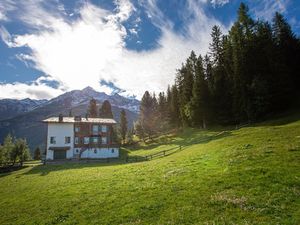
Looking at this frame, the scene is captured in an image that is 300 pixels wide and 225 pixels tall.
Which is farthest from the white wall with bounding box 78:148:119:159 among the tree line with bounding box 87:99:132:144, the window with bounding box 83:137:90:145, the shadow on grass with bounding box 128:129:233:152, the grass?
the grass

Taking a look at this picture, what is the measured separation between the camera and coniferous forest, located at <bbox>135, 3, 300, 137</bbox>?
2256 inches

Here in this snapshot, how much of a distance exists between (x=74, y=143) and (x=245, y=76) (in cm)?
5152

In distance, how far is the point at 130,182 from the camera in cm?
2220

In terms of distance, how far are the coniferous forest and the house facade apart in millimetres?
29504

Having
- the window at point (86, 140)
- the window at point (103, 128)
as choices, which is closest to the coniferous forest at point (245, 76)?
the window at point (103, 128)

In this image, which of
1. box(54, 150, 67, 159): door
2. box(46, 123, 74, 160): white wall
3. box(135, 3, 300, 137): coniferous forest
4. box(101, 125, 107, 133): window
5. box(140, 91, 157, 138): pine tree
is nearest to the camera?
box(135, 3, 300, 137): coniferous forest

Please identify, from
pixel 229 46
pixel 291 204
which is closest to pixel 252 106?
pixel 229 46

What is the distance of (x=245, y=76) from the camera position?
59750mm

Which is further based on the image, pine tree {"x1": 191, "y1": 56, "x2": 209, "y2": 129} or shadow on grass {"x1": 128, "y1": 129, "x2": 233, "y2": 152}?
pine tree {"x1": 191, "y1": 56, "x2": 209, "y2": 129}

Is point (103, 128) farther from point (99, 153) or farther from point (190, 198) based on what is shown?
point (190, 198)

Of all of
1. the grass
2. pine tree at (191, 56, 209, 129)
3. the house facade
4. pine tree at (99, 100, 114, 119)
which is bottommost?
the grass

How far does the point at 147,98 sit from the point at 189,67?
29.0 meters

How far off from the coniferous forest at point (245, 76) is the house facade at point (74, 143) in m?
29.5

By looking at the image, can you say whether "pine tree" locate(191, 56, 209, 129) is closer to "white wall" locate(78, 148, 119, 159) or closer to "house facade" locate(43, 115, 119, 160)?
"house facade" locate(43, 115, 119, 160)
